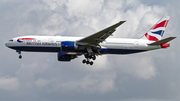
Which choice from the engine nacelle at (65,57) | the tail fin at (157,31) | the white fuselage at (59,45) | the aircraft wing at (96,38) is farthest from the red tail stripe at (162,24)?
the engine nacelle at (65,57)

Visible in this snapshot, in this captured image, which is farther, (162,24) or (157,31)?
(162,24)

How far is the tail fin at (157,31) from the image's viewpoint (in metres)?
56.8

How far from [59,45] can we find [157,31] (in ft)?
56.8

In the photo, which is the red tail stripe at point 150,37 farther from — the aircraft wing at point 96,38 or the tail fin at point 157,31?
the aircraft wing at point 96,38

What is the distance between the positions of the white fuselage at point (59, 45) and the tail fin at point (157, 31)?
287 cm

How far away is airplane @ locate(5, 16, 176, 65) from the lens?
50156mm

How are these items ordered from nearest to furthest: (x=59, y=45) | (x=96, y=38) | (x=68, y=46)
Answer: (x=68, y=46), (x=96, y=38), (x=59, y=45)

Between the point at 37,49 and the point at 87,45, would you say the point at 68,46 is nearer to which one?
the point at 87,45

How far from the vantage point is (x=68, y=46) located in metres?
49.9

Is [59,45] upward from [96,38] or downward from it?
downward

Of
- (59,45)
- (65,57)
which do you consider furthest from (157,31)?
Answer: (59,45)

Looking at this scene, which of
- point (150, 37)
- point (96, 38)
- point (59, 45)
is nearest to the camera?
point (96, 38)

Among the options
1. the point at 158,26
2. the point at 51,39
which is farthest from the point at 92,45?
the point at 158,26

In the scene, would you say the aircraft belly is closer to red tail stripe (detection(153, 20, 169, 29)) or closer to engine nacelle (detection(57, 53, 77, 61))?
→ engine nacelle (detection(57, 53, 77, 61))
